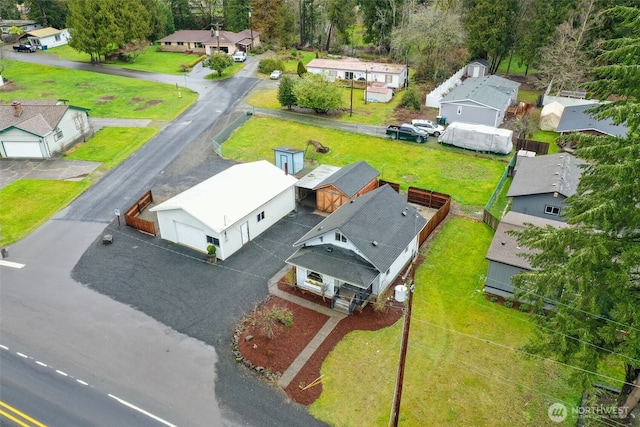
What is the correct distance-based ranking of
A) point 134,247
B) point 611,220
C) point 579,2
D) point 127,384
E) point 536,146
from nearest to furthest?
1. point 611,220
2. point 127,384
3. point 134,247
4. point 536,146
5. point 579,2

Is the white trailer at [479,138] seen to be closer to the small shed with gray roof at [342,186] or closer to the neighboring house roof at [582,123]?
the neighboring house roof at [582,123]

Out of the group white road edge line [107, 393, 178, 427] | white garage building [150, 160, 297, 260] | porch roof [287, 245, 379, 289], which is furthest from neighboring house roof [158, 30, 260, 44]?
white road edge line [107, 393, 178, 427]

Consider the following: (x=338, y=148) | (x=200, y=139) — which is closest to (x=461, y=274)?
(x=338, y=148)

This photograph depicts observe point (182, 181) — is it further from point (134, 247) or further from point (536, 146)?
point (536, 146)

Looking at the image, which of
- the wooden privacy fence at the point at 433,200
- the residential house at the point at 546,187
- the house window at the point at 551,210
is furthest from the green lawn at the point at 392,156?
the house window at the point at 551,210

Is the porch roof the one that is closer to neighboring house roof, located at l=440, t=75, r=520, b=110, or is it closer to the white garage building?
the white garage building
